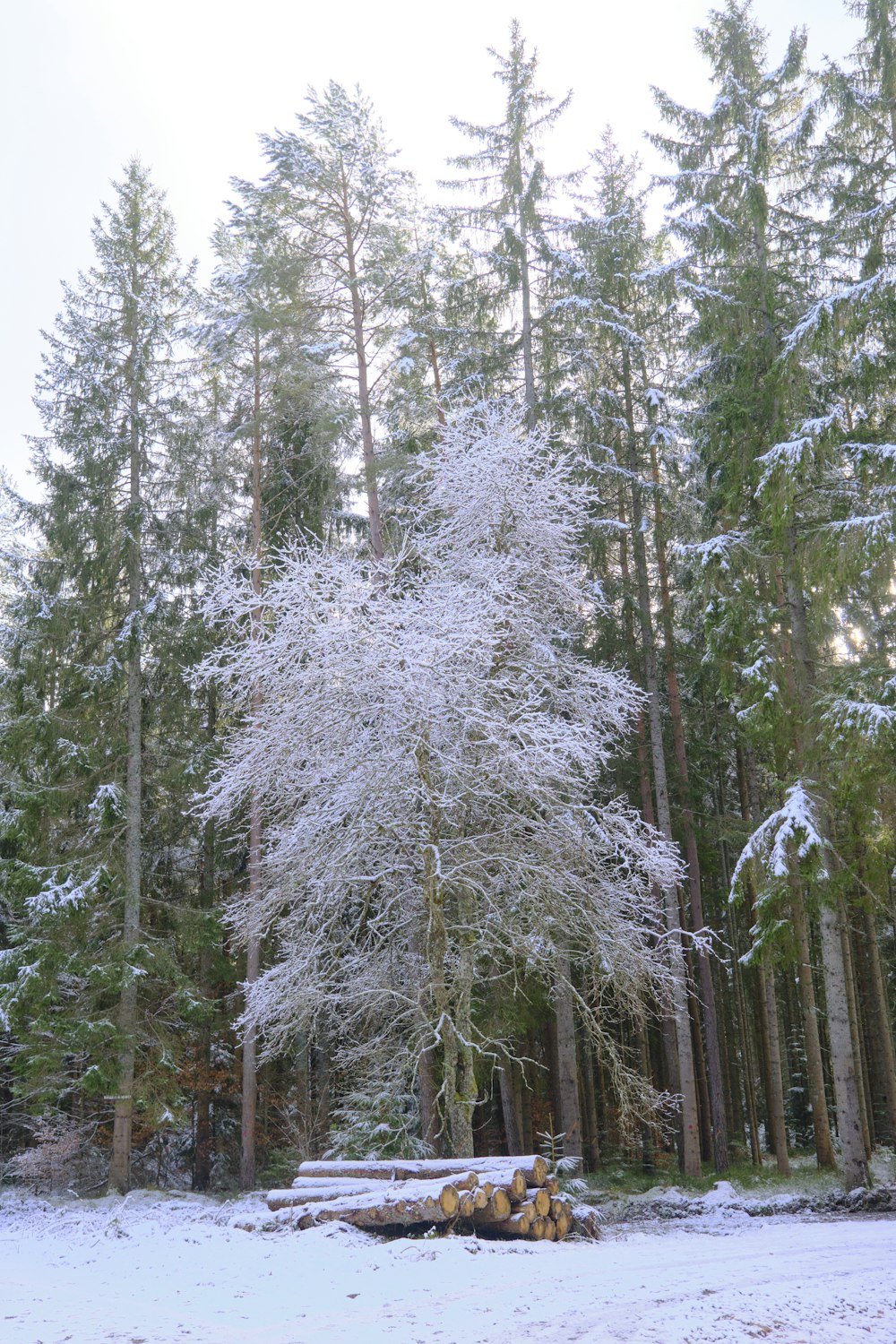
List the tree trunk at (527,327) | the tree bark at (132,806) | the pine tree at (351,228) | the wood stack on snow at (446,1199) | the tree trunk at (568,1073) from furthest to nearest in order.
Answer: the tree trunk at (527,327) < the pine tree at (351,228) < the tree bark at (132,806) < the tree trunk at (568,1073) < the wood stack on snow at (446,1199)

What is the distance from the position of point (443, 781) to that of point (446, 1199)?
4440 millimetres

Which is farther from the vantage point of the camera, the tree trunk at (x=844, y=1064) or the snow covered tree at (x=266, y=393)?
the snow covered tree at (x=266, y=393)

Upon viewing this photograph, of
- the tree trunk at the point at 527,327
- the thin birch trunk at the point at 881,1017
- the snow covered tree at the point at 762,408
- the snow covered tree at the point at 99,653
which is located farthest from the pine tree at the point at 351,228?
the thin birch trunk at the point at 881,1017

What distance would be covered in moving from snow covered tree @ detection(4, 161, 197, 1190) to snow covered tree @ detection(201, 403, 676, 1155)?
11.9 feet

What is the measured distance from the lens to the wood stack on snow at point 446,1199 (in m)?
8.91

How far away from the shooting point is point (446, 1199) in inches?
347

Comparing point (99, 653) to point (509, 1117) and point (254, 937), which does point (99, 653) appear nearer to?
point (254, 937)

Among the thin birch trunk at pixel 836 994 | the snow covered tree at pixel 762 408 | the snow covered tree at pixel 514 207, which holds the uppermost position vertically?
the snow covered tree at pixel 514 207

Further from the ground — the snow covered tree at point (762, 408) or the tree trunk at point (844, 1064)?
the snow covered tree at point (762, 408)

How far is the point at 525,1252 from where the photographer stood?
8.43m

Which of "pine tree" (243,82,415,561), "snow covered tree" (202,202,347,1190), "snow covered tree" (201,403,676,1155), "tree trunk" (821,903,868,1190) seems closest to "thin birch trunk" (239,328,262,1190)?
"snow covered tree" (202,202,347,1190)

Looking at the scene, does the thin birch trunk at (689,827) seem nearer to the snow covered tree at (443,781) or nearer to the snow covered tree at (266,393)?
the snow covered tree at (443,781)

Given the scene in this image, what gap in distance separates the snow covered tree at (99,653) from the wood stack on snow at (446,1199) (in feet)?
21.0

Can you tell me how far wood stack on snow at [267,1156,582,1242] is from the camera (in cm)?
891
